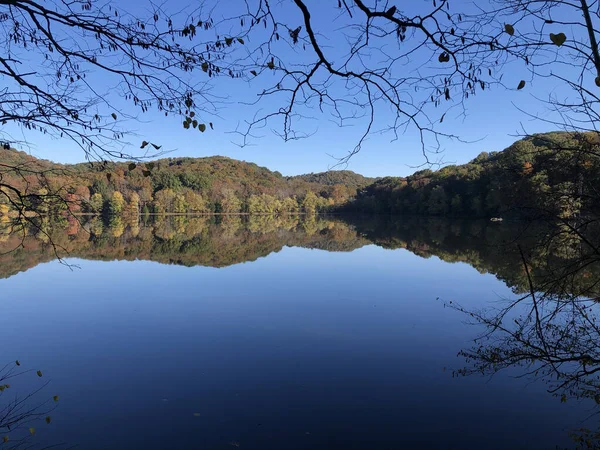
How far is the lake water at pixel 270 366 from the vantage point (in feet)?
12.6

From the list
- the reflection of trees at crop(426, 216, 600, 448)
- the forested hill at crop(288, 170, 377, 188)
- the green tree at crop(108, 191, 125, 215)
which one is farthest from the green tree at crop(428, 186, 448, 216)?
the forested hill at crop(288, 170, 377, 188)

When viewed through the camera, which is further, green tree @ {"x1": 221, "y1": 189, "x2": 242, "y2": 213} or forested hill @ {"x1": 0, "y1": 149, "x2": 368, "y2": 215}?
green tree @ {"x1": 221, "y1": 189, "x2": 242, "y2": 213}

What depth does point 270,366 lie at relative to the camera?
5.45 metres

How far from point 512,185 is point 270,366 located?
3.90 meters

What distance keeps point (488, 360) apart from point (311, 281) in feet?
23.4

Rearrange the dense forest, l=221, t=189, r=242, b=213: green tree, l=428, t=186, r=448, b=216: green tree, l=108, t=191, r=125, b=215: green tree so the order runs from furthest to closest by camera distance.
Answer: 1. l=221, t=189, r=242, b=213: green tree
2. l=108, t=191, r=125, b=215: green tree
3. l=428, t=186, r=448, b=216: green tree
4. the dense forest

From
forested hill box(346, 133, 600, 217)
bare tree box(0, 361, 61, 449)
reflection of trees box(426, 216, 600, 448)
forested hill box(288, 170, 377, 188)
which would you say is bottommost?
bare tree box(0, 361, 61, 449)

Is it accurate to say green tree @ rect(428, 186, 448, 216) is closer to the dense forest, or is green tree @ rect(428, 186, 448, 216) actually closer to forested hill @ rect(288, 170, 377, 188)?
the dense forest

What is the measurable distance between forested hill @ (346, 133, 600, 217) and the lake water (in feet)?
7.20

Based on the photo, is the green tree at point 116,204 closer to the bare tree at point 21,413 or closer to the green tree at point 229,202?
the green tree at point 229,202

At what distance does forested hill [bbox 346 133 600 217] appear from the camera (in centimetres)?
347

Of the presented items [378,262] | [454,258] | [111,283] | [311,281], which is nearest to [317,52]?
[311,281]

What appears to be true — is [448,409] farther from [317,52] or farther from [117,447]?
[317,52]

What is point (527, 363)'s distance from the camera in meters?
5.30
